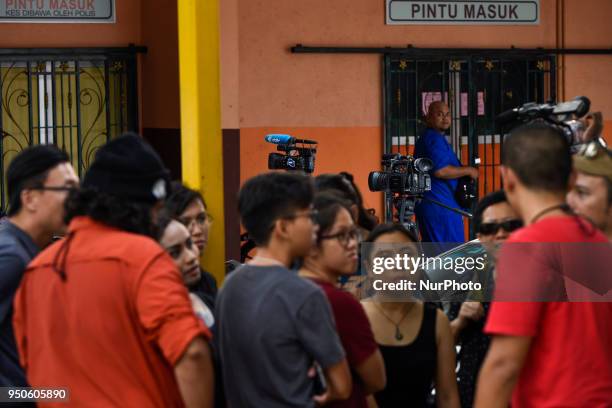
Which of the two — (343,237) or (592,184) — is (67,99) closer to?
(343,237)

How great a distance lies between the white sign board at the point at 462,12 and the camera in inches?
448

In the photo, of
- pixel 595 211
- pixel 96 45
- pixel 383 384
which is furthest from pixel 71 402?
pixel 96 45

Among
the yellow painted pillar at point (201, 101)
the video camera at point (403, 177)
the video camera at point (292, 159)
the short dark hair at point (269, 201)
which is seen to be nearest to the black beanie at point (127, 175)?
the short dark hair at point (269, 201)

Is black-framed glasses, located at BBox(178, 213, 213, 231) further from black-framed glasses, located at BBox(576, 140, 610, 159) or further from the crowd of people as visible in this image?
black-framed glasses, located at BBox(576, 140, 610, 159)

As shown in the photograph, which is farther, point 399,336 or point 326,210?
point 399,336

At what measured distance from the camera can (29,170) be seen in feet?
13.4

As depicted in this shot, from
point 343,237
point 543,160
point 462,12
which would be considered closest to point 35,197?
point 343,237

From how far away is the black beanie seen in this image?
352cm

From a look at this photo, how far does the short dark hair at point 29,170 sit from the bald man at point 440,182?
652 centimetres

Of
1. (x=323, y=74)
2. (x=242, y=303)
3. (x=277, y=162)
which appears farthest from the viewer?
(x=323, y=74)

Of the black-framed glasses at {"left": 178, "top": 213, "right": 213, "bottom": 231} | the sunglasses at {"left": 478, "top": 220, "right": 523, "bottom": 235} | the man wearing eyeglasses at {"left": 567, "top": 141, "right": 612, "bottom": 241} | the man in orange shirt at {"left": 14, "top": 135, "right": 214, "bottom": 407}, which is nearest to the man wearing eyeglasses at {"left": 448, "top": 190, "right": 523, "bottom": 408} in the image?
the sunglasses at {"left": 478, "top": 220, "right": 523, "bottom": 235}

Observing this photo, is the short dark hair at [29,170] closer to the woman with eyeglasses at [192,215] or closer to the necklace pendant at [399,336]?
the woman with eyeglasses at [192,215]

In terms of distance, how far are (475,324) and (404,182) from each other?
476 cm

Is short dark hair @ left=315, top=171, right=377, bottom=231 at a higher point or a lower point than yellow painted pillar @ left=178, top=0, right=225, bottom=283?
lower
